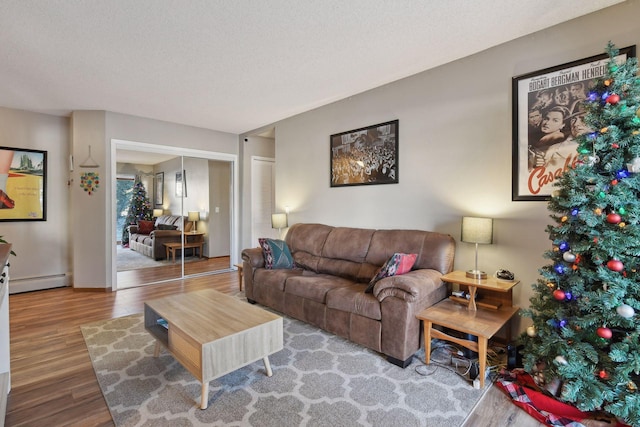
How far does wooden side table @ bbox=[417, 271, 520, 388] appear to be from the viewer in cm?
212

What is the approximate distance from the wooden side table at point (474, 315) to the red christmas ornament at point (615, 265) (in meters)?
0.73

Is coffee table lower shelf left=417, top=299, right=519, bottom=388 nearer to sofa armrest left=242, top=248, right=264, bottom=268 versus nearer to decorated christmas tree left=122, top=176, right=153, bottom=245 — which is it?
sofa armrest left=242, top=248, right=264, bottom=268

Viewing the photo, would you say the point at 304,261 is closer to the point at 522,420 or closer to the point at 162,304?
the point at 162,304

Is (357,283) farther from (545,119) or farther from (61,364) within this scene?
(61,364)

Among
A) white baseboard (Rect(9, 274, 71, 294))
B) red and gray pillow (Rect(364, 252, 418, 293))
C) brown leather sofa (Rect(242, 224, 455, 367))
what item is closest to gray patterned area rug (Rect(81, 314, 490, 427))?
brown leather sofa (Rect(242, 224, 455, 367))

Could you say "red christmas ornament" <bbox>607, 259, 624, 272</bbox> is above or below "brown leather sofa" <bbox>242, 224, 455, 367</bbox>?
above

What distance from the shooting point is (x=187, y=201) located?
17.1 ft

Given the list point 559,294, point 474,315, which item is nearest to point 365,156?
point 474,315

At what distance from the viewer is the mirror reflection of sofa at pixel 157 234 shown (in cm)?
496

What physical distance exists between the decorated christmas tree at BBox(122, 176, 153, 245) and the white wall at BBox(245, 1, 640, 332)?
331 centimetres

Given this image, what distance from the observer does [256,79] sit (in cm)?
335

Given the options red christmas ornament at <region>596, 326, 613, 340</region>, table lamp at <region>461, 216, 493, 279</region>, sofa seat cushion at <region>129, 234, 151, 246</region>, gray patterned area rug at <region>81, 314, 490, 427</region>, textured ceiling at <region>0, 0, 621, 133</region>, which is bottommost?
gray patterned area rug at <region>81, 314, 490, 427</region>

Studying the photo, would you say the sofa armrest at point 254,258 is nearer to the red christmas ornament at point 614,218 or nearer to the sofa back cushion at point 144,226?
the sofa back cushion at point 144,226

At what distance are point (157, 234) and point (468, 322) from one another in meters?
4.84
